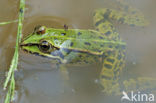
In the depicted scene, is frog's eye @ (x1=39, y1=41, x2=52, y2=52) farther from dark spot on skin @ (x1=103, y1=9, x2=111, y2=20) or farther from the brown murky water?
dark spot on skin @ (x1=103, y1=9, x2=111, y2=20)

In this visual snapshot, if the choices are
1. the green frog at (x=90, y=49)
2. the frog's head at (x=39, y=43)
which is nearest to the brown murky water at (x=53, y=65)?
the green frog at (x=90, y=49)

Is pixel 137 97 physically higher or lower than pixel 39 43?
lower

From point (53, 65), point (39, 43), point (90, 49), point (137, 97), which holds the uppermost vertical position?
point (39, 43)

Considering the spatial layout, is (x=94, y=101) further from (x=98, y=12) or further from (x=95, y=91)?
(x=98, y=12)

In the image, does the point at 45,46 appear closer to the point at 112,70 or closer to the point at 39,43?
the point at 39,43

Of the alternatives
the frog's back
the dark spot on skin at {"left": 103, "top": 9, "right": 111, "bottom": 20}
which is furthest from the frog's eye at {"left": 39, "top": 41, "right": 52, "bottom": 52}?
the dark spot on skin at {"left": 103, "top": 9, "right": 111, "bottom": 20}

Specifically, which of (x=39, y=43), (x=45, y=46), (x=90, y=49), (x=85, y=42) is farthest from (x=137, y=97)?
(x=39, y=43)

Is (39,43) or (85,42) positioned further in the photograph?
(85,42)
